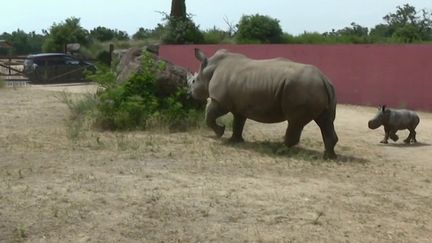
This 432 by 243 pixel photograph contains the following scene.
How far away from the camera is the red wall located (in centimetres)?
1833

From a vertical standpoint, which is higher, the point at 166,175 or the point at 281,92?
the point at 281,92

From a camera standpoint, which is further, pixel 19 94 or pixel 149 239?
pixel 19 94

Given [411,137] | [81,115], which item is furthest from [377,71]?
[81,115]

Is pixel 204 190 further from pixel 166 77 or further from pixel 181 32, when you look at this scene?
pixel 181 32

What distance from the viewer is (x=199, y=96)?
11.9 m

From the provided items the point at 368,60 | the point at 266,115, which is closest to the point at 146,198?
the point at 266,115

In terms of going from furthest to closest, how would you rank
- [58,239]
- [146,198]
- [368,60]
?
[368,60] → [146,198] → [58,239]

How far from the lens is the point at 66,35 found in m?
42.4

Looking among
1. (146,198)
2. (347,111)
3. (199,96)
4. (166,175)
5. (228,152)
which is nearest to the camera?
(146,198)

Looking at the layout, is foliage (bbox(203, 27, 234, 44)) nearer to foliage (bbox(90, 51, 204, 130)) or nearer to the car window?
the car window

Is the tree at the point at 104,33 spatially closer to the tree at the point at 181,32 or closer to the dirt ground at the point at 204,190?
the tree at the point at 181,32

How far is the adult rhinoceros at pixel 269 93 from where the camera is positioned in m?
9.60

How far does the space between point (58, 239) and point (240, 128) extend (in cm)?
618

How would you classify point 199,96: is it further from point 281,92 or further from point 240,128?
point 281,92
